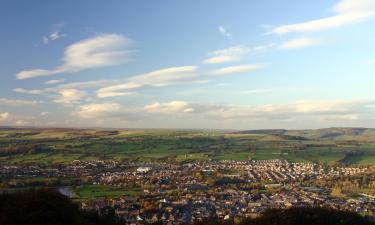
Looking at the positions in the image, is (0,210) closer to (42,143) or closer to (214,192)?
(214,192)

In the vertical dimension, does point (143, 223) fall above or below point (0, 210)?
below

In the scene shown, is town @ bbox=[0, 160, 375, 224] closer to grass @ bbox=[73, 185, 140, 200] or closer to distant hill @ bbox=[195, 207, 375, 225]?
grass @ bbox=[73, 185, 140, 200]

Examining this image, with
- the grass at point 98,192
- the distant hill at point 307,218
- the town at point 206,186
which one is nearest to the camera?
the distant hill at point 307,218

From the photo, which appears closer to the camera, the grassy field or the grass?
Answer: the grass

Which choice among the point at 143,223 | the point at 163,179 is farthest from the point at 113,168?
the point at 143,223

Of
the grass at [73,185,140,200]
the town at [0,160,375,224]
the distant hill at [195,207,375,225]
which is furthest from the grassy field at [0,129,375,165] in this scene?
the distant hill at [195,207,375,225]

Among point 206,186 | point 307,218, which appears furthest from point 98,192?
point 307,218

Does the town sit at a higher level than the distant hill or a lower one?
lower

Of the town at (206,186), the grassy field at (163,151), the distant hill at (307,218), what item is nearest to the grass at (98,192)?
the town at (206,186)

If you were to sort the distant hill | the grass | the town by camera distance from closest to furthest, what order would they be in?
the distant hill → the town → the grass

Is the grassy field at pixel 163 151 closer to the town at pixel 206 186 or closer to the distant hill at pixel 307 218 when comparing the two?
the town at pixel 206 186

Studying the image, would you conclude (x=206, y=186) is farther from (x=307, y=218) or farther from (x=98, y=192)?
(x=307, y=218)
